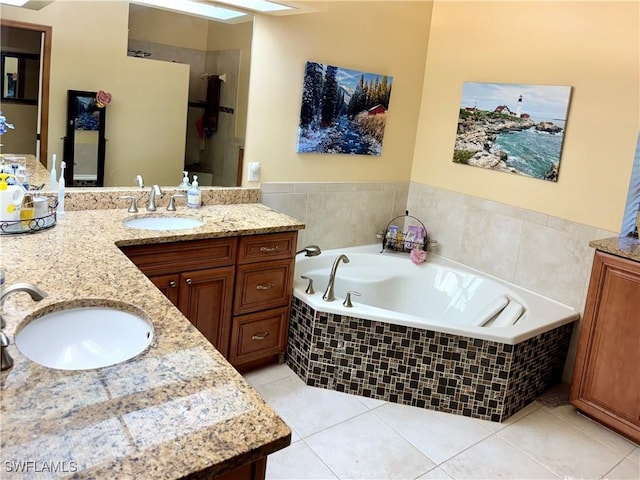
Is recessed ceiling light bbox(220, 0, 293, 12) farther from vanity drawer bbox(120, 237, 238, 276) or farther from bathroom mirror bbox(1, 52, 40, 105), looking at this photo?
vanity drawer bbox(120, 237, 238, 276)

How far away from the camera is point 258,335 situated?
9.89ft

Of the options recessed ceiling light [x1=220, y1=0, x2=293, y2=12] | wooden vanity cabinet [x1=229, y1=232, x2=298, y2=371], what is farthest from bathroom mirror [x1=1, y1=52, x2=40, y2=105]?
wooden vanity cabinet [x1=229, y1=232, x2=298, y2=371]

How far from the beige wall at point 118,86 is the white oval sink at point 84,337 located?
1460mm

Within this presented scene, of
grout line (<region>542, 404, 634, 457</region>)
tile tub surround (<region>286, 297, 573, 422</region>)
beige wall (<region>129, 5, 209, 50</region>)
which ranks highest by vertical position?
beige wall (<region>129, 5, 209, 50</region>)

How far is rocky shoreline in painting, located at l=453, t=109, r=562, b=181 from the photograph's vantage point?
333 cm

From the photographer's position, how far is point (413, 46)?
12.6ft

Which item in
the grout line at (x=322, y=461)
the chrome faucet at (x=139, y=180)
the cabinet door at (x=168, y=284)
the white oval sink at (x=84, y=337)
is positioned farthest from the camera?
the chrome faucet at (x=139, y=180)

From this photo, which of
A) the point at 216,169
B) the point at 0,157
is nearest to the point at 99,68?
the point at 0,157

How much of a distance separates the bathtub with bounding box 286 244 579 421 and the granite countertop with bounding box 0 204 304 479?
1.38 metres

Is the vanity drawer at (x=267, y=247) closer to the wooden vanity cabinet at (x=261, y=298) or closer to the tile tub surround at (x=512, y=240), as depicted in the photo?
the wooden vanity cabinet at (x=261, y=298)

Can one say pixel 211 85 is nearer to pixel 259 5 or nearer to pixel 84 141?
pixel 259 5

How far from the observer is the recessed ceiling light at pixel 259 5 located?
9.27 feet

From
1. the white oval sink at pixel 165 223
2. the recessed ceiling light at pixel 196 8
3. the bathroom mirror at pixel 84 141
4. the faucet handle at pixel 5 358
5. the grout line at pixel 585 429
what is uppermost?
the recessed ceiling light at pixel 196 8

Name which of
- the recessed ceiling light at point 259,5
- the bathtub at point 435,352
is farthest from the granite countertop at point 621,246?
the recessed ceiling light at point 259,5
